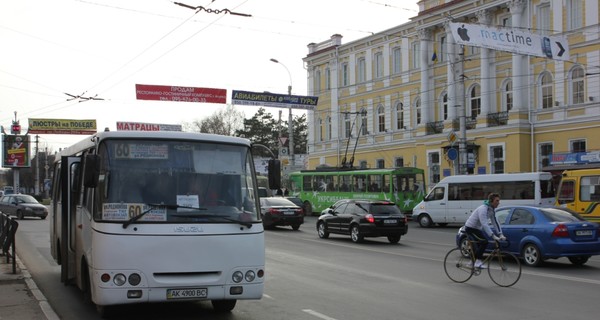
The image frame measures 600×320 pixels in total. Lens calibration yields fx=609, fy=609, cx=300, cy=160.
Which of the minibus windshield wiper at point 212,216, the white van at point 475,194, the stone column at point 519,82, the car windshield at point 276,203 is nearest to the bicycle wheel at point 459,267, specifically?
the minibus windshield wiper at point 212,216

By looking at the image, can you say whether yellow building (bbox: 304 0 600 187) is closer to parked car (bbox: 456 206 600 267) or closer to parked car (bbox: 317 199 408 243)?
parked car (bbox: 317 199 408 243)

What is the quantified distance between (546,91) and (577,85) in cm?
212

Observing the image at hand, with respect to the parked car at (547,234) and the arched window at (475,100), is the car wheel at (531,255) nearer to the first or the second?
the parked car at (547,234)

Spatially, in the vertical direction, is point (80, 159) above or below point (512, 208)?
above

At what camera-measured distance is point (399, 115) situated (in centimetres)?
4900

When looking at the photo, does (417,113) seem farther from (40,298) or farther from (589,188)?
(40,298)

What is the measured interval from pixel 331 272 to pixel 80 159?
6.07m

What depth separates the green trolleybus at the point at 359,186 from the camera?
34531 mm

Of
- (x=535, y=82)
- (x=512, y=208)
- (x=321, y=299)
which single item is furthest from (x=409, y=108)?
(x=321, y=299)

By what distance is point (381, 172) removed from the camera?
3497 centimetres

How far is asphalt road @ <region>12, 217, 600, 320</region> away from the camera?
28.3 ft

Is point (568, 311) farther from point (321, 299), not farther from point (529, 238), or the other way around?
point (529, 238)

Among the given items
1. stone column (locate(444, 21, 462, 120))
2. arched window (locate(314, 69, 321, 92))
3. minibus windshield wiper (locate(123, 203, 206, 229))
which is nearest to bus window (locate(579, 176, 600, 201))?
stone column (locate(444, 21, 462, 120))

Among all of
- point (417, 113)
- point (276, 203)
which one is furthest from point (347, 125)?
point (276, 203)
